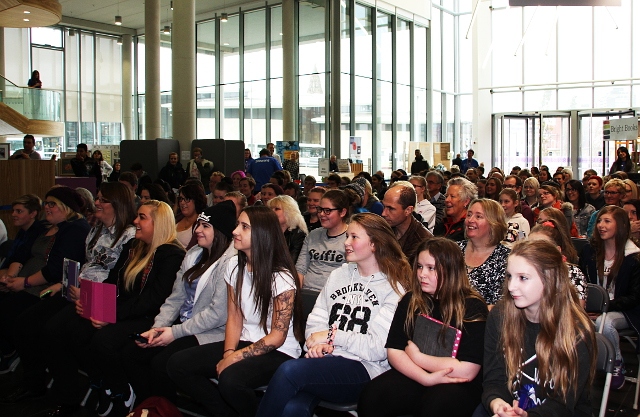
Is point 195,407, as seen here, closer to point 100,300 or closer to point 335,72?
point 100,300

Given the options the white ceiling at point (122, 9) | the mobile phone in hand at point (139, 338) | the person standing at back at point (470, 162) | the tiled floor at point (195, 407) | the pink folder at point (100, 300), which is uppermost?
the white ceiling at point (122, 9)

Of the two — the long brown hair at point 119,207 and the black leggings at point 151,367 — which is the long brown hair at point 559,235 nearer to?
the black leggings at point 151,367

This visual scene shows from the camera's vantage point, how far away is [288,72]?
21.2m

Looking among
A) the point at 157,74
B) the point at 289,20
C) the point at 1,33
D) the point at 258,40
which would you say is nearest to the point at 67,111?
the point at 1,33

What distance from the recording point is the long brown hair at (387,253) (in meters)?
3.30

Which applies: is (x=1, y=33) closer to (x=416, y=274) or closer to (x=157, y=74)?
(x=157, y=74)

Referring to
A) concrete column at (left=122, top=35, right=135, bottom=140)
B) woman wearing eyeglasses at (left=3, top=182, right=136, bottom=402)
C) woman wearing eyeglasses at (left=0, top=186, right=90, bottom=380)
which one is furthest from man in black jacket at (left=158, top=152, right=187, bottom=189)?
concrete column at (left=122, top=35, right=135, bottom=140)

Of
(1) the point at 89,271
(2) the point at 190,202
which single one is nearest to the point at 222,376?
(1) the point at 89,271

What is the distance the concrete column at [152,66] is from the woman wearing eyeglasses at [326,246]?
16.6 metres

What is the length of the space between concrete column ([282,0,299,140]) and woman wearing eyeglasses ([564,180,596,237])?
14601mm

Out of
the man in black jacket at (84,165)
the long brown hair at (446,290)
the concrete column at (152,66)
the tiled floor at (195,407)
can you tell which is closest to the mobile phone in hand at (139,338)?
the tiled floor at (195,407)

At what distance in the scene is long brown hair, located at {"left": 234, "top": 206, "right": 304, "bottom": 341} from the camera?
3430 mm

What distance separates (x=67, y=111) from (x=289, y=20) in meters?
11.1

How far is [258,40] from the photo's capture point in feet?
74.7
